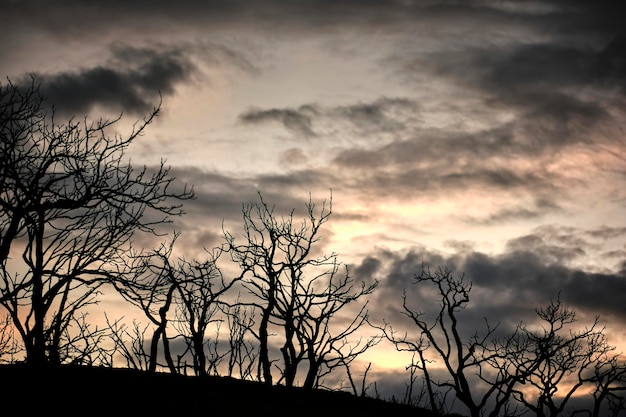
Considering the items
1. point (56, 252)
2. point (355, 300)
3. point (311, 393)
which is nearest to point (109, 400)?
point (311, 393)

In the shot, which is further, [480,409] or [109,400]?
[480,409]

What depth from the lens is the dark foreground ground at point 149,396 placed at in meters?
10.9

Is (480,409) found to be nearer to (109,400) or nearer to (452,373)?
(452,373)

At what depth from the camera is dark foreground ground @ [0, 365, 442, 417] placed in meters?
10.9

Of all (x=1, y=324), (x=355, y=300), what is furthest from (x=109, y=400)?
(x=1, y=324)

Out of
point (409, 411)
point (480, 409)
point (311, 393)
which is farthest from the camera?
point (480, 409)

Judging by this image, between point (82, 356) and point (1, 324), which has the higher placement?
point (1, 324)

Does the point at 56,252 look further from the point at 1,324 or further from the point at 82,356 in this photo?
the point at 1,324

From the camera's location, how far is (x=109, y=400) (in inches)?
443

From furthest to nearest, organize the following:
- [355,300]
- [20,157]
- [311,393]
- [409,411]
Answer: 1. [355,300]
2. [20,157]
3. [409,411]
4. [311,393]

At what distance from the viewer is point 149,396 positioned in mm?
11633

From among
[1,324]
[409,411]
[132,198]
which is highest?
[132,198]

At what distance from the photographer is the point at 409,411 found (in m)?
14.7

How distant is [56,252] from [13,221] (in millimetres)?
2393
